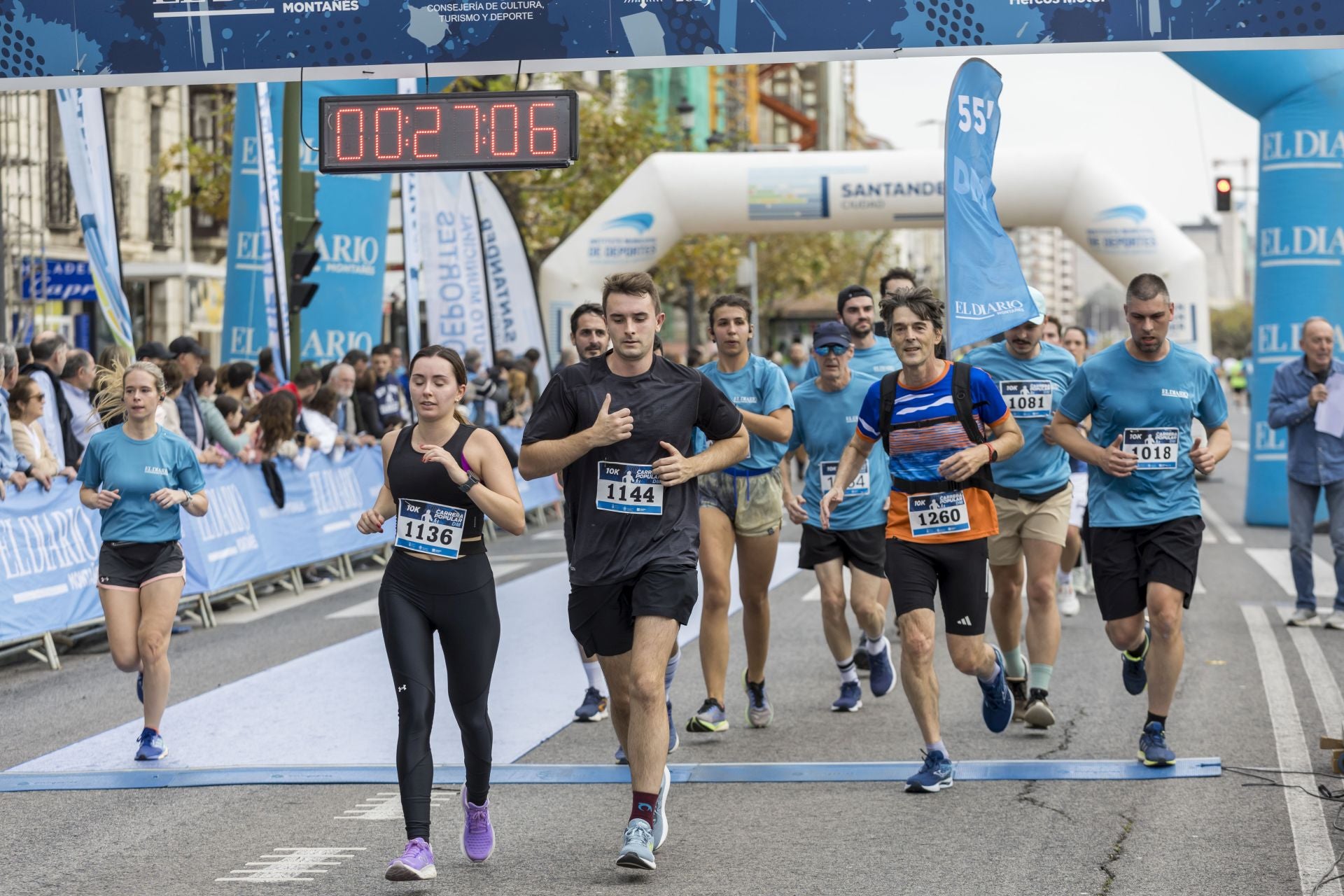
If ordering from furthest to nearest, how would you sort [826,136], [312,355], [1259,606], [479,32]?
[826,136] < [312,355] < [1259,606] < [479,32]

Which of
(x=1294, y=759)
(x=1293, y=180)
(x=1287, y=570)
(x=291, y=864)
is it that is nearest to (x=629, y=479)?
(x=291, y=864)

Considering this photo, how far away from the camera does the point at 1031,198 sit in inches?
931

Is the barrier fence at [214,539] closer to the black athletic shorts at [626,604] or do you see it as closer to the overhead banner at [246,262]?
the overhead banner at [246,262]

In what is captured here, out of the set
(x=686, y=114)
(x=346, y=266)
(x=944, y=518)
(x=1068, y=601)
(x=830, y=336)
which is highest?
(x=686, y=114)

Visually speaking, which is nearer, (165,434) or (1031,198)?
(165,434)

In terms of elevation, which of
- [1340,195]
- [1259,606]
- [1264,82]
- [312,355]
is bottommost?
[1259,606]

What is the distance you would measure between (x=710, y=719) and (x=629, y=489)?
2.37 meters

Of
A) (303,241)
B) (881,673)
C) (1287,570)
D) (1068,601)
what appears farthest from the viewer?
(303,241)

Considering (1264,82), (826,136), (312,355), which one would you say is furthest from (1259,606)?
(826,136)

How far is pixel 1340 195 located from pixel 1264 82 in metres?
1.35

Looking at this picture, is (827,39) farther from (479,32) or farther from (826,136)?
(826,136)

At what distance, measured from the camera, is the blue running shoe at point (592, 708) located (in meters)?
8.62

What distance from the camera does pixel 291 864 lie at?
19.5 ft

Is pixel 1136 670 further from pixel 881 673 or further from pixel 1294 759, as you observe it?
pixel 881 673
